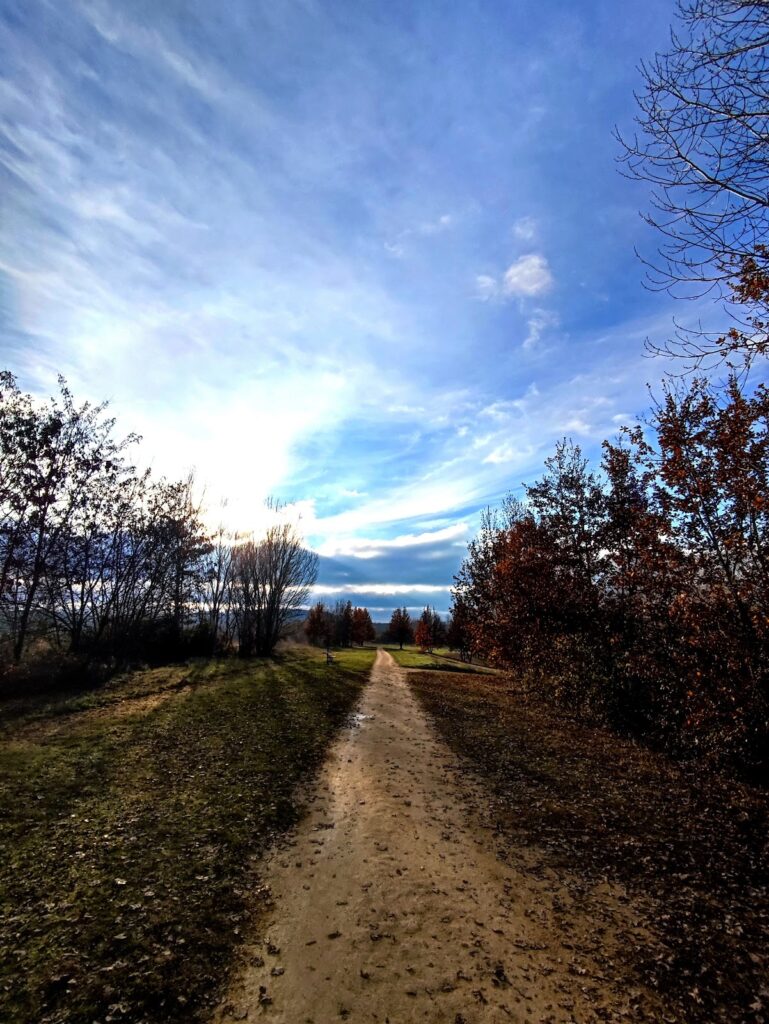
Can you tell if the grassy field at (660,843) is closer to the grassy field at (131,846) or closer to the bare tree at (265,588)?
the grassy field at (131,846)

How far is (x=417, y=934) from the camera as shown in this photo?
521 centimetres

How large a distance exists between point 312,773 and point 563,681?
455 inches

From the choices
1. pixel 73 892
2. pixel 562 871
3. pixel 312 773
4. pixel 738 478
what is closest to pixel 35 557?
pixel 312 773

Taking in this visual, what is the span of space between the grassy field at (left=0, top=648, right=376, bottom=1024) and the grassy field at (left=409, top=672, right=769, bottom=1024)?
14.0 feet

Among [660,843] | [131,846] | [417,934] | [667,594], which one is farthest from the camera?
[667,594]

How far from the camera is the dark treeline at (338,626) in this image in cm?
7844

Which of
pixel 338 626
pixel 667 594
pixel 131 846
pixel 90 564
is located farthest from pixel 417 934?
pixel 338 626

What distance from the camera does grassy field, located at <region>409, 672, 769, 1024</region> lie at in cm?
460

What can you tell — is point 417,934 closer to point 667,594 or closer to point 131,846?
point 131,846

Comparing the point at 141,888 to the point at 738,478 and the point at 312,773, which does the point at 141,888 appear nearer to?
the point at 312,773

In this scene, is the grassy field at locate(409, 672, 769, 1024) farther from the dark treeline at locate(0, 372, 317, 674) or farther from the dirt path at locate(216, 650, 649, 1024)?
the dark treeline at locate(0, 372, 317, 674)

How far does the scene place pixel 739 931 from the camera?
5188 mm

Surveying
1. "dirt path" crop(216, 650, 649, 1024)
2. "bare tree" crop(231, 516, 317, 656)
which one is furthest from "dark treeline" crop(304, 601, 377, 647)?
"dirt path" crop(216, 650, 649, 1024)

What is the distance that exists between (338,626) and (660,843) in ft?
270
